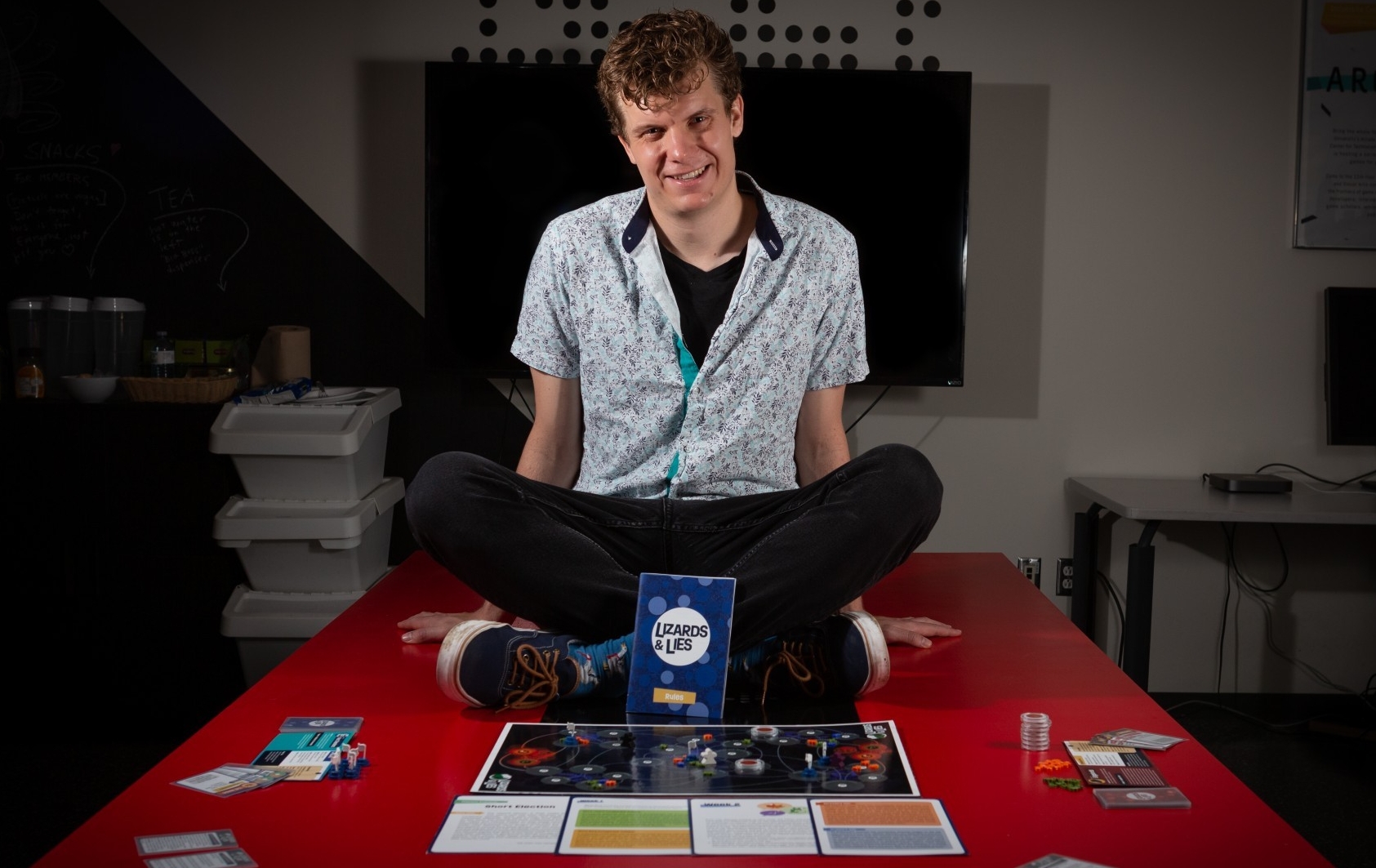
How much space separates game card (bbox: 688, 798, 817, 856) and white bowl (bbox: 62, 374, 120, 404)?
2.09 meters

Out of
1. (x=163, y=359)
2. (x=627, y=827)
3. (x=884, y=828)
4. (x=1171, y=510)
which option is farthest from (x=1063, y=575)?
(x=163, y=359)

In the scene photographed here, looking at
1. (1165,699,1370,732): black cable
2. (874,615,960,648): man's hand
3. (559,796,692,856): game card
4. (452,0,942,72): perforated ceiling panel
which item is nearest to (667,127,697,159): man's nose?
(874,615,960,648): man's hand

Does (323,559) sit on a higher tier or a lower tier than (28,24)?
lower

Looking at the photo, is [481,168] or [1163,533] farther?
[1163,533]

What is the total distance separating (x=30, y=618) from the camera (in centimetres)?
→ 272

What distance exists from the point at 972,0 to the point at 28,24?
2.35 metres

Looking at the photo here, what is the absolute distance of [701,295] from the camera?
2.07 m

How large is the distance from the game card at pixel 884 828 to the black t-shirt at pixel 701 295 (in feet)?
3.00

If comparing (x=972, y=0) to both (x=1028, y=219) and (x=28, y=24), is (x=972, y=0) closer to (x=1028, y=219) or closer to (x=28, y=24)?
(x=1028, y=219)

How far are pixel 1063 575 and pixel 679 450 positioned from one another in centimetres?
156

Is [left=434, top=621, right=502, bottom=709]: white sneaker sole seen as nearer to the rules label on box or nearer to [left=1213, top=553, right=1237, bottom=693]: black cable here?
the rules label on box

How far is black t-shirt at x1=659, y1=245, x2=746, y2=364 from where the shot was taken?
206cm

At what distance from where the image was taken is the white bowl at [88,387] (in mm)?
2799

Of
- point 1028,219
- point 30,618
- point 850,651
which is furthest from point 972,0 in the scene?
point 30,618
